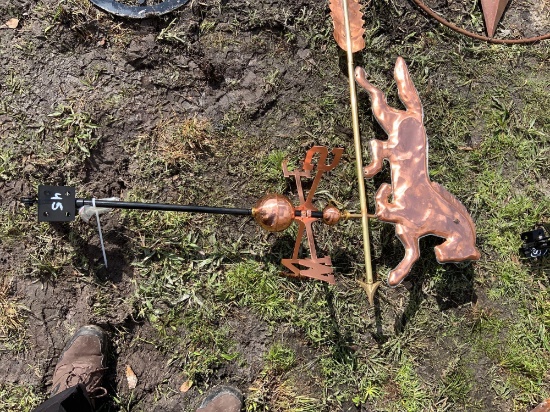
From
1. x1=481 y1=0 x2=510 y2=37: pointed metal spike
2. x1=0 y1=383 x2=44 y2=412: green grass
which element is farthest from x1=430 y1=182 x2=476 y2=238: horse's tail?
x1=0 y1=383 x2=44 y2=412: green grass

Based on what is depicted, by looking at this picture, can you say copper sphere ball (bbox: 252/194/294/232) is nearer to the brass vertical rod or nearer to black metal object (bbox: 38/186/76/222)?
the brass vertical rod

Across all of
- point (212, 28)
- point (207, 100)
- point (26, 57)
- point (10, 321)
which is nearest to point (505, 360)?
point (207, 100)

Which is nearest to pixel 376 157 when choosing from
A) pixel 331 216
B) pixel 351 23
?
pixel 331 216

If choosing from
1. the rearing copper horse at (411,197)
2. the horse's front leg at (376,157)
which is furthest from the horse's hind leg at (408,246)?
the horse's front leg at (376,157)

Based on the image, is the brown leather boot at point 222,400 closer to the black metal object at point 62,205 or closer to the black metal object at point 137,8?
the black metal object at point 62,205

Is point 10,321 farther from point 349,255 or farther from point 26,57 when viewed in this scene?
point 349,255

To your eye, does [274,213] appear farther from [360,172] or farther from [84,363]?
[84,363]
